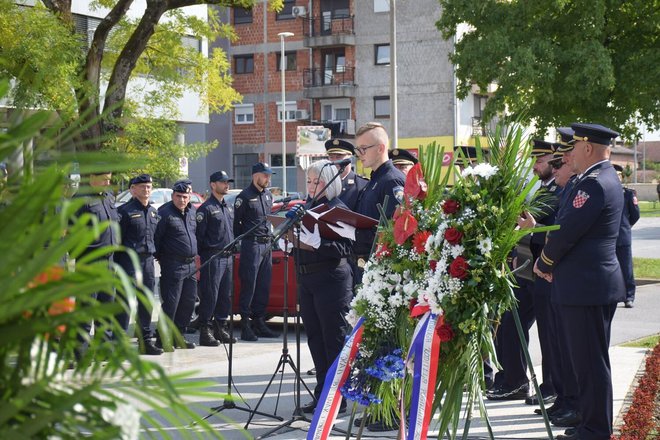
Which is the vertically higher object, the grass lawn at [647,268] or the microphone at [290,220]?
the microphone at [290,220]

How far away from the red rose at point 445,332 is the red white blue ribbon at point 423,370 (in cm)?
2

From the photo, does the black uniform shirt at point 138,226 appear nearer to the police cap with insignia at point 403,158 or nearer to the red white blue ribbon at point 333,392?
the police cap with insignia at point 403,158

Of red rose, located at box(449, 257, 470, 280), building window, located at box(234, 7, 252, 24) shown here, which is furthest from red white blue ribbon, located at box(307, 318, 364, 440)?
building window, located at box(234, 7, 252, 24)

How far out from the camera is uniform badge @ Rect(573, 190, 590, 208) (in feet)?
20.3

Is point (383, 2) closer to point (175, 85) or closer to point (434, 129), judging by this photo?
point (434, 129)

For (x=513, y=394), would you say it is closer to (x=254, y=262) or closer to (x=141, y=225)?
(x=141, y=225)

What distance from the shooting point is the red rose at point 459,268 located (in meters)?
5.04

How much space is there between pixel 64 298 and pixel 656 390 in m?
7.05

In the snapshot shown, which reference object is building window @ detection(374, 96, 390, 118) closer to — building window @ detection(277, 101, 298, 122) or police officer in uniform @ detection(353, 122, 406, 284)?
building window @ detection(277, 101, 298, 122)

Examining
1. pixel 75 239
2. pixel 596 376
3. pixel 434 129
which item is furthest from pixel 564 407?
pixel 434 129

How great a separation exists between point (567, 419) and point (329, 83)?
47667mm

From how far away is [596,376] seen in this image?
624 cm

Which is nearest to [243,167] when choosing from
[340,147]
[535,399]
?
[340,147]

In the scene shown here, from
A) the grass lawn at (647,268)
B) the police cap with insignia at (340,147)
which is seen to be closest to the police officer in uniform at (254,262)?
the police cap with insignia at (340,147)
